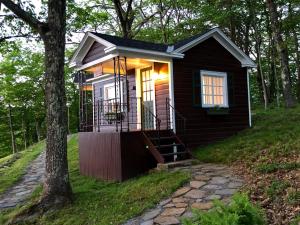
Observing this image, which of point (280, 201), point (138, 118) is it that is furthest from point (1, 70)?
point (280, 201)

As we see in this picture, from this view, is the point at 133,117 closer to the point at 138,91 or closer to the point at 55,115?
the point at 138,91

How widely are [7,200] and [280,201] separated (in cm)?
639

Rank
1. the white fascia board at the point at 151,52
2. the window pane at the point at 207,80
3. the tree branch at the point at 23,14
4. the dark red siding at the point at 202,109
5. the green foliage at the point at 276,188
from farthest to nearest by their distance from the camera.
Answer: the window pane at the point at 207,80 < the dark red siding at the point at 202,109 < the white fascia board at the point at 151,52 < the tree branch at the point at 23,14 < the green foliage at the point at 276,188

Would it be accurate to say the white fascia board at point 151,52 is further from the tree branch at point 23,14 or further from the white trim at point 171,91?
the tree branch at point 23,14

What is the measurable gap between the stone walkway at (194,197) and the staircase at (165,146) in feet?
4.99

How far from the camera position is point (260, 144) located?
348 inches

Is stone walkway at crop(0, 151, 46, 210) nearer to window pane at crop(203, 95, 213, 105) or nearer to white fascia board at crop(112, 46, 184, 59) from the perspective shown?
white fascia board at crop(112, 46, 184, 59)

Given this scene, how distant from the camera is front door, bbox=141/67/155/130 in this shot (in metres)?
10.9

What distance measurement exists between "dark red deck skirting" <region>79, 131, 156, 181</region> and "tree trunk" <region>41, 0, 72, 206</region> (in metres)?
1.68

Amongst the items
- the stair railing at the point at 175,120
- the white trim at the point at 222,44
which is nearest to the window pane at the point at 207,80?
the white trim at the point at 222,44

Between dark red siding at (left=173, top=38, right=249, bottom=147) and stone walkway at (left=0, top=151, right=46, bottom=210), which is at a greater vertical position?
dark red siding at (left=173, top=38, right=249, bottom=147)

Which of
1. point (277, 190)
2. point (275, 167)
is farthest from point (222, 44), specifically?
point (277, 190)

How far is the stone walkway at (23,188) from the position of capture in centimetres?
807

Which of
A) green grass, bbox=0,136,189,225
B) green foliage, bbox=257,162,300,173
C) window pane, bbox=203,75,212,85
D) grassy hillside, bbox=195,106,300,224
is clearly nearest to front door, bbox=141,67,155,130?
window pane, bbox=203,75,212,85
